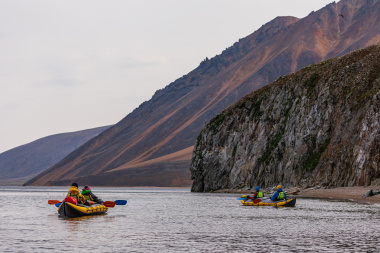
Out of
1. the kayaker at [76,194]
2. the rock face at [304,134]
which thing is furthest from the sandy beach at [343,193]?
the kayaker at [76,194]

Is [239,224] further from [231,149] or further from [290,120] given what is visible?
[231,149]

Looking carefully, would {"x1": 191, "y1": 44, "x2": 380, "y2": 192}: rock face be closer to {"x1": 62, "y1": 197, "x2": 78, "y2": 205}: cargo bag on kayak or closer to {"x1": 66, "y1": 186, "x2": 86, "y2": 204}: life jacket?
{"x1": 66, "y1": 186, "x2": 86, "y2": 204}: life jacket

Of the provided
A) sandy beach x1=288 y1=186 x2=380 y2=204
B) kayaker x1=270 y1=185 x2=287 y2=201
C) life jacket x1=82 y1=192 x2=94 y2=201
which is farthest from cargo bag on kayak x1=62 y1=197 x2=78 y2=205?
sandy beach x1=288 y1=186 x2=380 y2=204

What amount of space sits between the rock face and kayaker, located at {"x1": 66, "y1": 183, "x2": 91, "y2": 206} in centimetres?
4419

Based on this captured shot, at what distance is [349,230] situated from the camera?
3616 centimetres

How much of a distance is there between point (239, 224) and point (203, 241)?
1051 centimetres

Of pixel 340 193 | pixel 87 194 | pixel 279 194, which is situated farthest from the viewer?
pixel 340 193

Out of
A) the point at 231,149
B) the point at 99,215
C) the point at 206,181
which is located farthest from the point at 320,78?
the point at 99,215

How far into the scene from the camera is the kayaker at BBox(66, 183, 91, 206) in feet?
155

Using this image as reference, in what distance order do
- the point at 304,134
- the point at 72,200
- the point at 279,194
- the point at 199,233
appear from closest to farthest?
the point at 199,233 → the point at 72,200 → the point at 279,194 → the point at 304,134

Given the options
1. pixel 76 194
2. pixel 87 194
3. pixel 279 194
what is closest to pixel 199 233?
pixel 76 194

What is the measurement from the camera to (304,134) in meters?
98.2

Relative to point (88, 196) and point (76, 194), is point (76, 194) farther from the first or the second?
point (88, 196)

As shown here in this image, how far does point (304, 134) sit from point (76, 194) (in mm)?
58549
